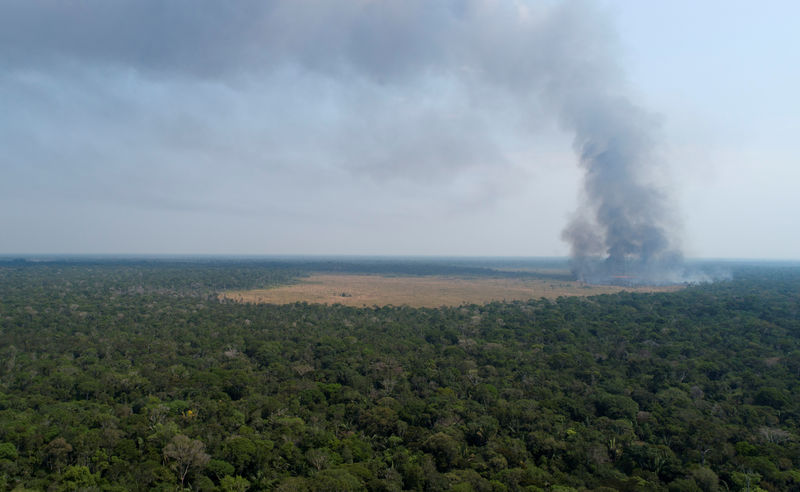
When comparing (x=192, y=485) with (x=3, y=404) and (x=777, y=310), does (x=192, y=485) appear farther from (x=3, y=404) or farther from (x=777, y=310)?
(x=777, y=310)

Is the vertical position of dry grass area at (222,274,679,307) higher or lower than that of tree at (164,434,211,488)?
higher

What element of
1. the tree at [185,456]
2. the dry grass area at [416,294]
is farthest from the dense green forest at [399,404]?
the dry grass area at [416,294]

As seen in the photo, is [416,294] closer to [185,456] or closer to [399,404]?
[399,404]

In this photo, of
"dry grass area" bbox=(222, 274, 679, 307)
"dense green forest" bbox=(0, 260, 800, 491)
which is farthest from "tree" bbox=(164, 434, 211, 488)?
"dry grass area" bbox=(222, 274, 679, 307)

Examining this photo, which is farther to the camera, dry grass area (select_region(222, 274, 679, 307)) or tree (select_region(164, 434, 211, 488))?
dry grass area (select_region(222, 274, 679, 307))

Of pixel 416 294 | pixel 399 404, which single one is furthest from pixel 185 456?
pixel 416 294

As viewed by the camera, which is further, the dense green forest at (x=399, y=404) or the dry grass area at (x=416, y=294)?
the dry grass area at (x=416, y=294)

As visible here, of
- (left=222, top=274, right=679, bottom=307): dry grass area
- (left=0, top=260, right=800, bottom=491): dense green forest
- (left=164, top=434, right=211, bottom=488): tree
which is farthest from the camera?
(left=222, top=274, right=679, bottom=307): dry grass area

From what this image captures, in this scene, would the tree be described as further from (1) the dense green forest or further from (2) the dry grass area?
(2) the dry grass area

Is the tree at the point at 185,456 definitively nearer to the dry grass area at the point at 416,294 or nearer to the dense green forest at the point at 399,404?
the dense green forest at the point at 399,404
